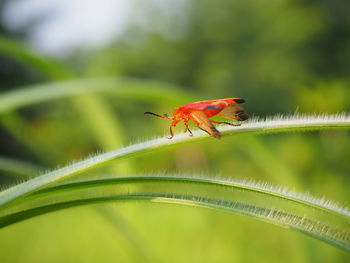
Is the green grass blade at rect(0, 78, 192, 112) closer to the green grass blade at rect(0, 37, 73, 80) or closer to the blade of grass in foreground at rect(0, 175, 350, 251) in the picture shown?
the green grass blade at rect(0, 37, 73, 80)

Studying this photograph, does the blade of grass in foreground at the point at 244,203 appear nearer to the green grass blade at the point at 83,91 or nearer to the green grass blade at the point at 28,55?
the green grass blade at the point at 83,91

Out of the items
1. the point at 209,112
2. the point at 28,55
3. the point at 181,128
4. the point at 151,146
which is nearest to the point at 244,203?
the point at 151,146

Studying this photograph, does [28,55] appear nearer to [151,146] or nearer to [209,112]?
[209,112]

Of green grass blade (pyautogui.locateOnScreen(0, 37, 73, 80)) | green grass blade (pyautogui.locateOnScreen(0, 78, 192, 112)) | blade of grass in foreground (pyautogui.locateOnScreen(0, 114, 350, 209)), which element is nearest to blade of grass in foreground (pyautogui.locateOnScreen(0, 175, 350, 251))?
blade of grass in foreground (pyautogui.locateOnScreen(0, 114, 350, 209))

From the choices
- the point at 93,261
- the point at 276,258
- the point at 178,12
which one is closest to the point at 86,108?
the point at 93,261

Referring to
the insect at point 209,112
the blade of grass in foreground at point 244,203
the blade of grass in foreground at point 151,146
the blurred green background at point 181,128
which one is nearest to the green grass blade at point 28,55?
the blurred green background at point 181,128

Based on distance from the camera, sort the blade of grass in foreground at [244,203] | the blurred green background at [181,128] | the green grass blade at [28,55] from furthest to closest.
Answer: the blurred green background at [181,128] → the green grass blade at [28,55] → the blade of grass in foreground at [244,203]

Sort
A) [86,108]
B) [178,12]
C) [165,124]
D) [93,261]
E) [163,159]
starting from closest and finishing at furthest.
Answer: [93,261] → [86,108] → [165,124] → [163,159] → [178,12]

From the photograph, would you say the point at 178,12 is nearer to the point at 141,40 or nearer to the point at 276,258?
the point at 141,40
